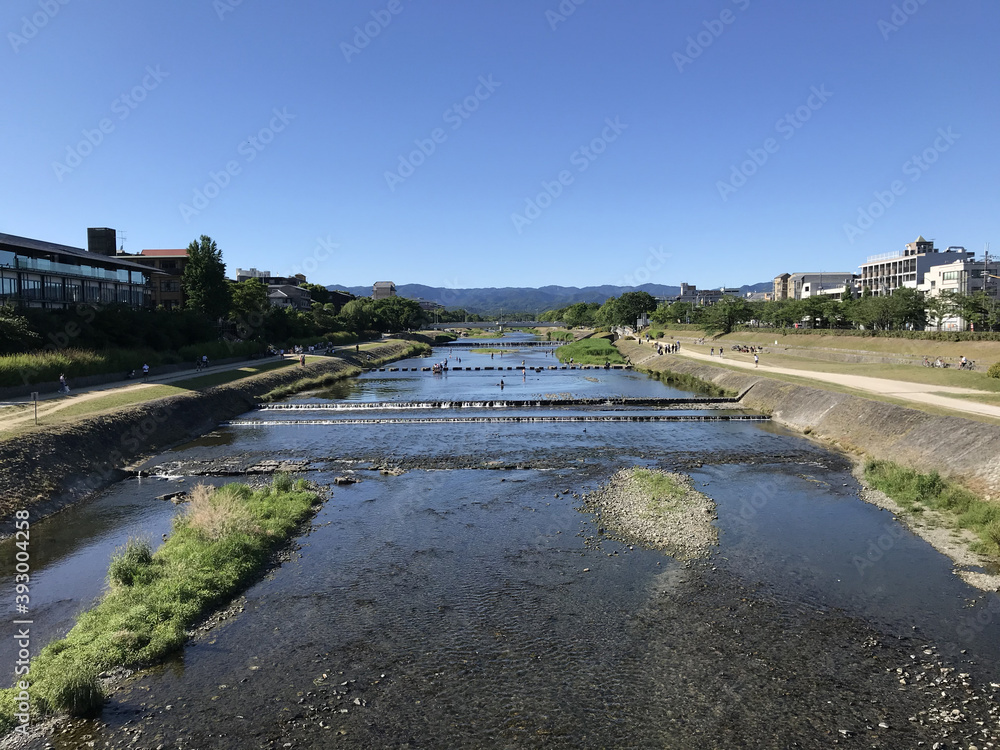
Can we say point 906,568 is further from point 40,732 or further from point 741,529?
point 40,732

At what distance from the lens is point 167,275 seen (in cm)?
9831

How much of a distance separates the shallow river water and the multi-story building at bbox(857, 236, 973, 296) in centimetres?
12931

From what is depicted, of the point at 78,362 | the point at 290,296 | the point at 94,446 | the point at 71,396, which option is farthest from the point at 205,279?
the point at 290,296

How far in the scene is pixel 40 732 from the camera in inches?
472

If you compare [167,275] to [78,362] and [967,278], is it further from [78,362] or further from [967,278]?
[967,278]

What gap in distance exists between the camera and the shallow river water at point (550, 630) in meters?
12.3

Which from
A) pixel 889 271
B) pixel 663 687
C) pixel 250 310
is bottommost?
pixel 663 687

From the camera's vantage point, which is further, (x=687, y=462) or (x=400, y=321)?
(x=400, y=321)

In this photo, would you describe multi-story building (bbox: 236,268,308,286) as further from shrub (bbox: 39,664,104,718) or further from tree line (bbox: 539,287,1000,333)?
shrub (bbox: 39,664,104,718)

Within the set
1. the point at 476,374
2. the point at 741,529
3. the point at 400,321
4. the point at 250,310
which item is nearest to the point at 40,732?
the point at 741,529

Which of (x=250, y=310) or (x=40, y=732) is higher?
(x=250, y=310)

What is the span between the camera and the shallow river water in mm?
12281

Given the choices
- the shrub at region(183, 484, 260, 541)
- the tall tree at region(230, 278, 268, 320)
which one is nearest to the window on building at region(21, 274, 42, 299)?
the tall tree at region(230, 278, 268, 320)

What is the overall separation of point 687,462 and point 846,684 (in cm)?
2012
